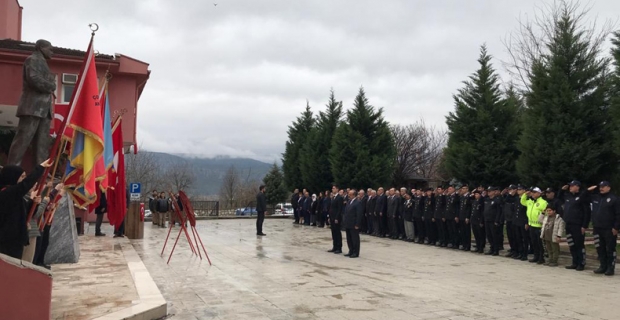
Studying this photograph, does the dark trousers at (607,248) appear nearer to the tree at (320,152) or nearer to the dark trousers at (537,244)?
the dark trousers at (537,244)

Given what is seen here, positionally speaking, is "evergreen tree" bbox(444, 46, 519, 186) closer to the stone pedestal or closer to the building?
the building

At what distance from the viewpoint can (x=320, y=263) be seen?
522 inches

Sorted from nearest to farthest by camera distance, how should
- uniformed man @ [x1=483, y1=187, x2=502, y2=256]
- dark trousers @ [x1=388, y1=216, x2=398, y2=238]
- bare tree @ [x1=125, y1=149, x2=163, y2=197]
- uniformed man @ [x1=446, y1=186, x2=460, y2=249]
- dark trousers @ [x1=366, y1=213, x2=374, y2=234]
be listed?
1. uniformed man @ [x1=483, y1=187, x2=502, y2=256]
2. uniformed man @ [x1=446, y1=186, x2=460, y2=249]
3. dark trousers @ [x1=388, y1=216, x2=398, y2=238]
4. dark trousers @ [x1=366, y1=213, x2=374, y2=234]
5. bare tree @ [x1=125, y1=149, x2=163, y2=197]

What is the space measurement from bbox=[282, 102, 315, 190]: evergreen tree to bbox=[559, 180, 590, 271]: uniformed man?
2705cm

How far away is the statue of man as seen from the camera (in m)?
9.21

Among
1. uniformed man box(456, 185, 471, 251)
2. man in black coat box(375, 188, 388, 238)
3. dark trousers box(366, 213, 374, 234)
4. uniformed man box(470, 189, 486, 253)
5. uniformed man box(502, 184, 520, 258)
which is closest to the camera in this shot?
uniformed man box(502, 184, 520, 258)

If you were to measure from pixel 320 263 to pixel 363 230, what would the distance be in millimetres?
11411

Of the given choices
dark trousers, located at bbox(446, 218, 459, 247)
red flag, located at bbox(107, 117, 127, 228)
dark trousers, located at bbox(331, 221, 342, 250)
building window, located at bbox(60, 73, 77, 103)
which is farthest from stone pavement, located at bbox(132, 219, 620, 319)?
building window, located at bbox(60, 73, 77, 103)

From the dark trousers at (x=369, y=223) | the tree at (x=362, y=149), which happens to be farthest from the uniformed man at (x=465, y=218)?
the tree at (x=362, y=149)

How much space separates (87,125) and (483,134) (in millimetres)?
18214

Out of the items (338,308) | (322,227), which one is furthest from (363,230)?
(338,308)

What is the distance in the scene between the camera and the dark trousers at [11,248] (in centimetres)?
618

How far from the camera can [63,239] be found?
1056 centimetres

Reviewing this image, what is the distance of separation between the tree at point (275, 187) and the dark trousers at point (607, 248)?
111 feet
